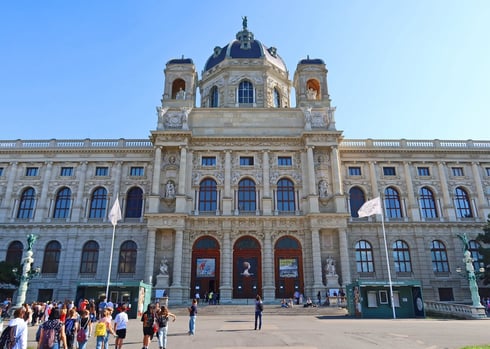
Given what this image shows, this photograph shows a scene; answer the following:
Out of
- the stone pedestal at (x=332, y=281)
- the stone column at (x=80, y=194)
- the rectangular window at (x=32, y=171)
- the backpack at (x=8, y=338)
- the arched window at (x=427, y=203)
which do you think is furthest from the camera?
the rectangular window at (x=32, y=171)

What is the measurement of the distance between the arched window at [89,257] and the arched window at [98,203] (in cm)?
310

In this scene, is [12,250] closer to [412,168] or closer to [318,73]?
[318,73]

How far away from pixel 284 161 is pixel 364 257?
1333 centimetres

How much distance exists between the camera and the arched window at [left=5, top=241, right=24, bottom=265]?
39.5 m

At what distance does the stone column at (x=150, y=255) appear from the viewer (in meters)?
35.4

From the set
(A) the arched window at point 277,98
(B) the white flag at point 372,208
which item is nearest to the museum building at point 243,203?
(A) the arched window at point 277,98

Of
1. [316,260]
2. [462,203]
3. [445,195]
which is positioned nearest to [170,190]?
[316,260]

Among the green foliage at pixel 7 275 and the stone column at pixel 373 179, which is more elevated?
the stone column at pixel 373 179

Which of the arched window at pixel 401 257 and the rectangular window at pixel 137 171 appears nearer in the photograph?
the arched window at pixel 401 257

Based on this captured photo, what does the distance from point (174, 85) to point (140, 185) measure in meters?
14.8

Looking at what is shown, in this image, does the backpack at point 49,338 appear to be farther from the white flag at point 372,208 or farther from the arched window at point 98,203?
the arched window at point 98,203

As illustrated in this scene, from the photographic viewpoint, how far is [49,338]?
939 centimetres

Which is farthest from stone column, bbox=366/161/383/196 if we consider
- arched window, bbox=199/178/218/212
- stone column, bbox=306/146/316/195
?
arched window, bbox=199/178/218/212

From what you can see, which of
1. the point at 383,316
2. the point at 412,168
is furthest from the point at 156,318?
the point at 412,168
